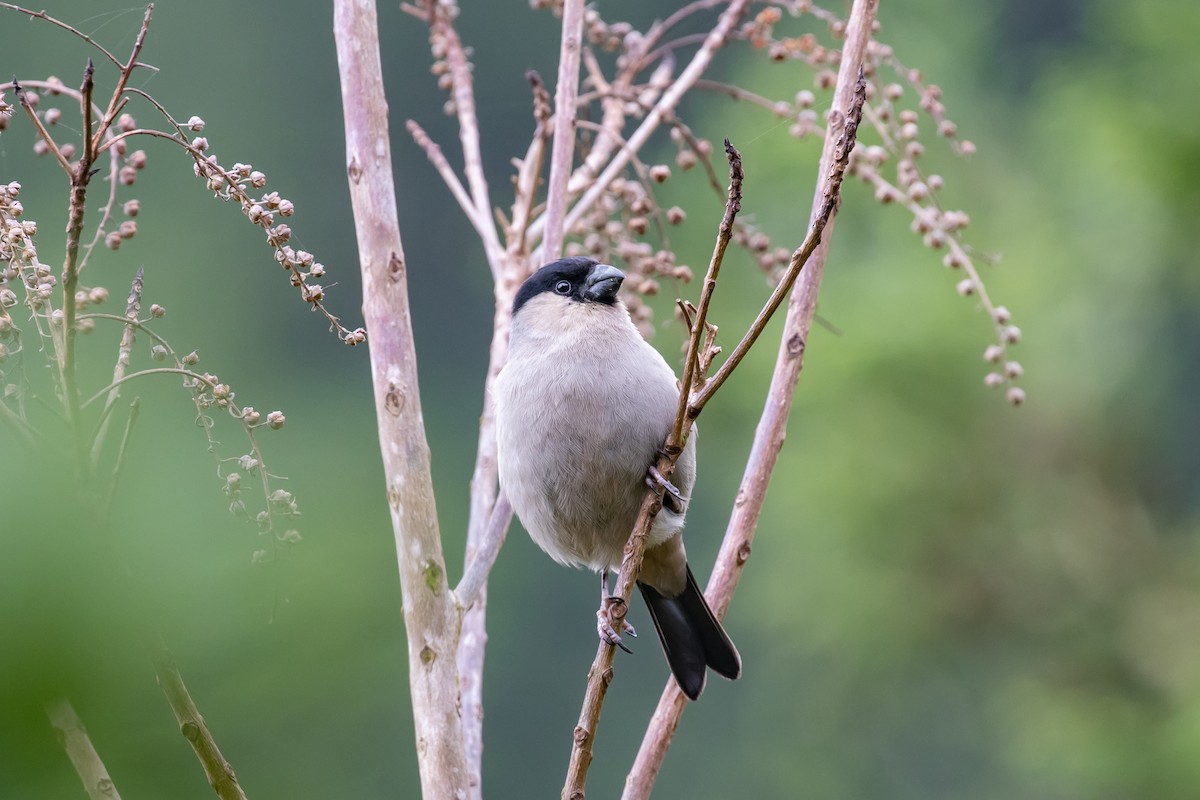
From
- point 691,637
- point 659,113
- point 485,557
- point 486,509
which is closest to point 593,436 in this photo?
point 486,509

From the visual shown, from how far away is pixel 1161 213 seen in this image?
591 cm

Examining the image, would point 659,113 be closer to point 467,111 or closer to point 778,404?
point 467,111

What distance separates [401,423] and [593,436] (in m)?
0.62

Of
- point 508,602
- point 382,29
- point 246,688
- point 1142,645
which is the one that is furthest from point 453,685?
point 382,29

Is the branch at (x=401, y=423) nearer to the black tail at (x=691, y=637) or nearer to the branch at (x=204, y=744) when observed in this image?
the branch at (x=204, y=744)

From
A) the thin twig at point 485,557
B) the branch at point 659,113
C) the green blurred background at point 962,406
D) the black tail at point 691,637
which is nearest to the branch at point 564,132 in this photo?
the branch at point 659,113

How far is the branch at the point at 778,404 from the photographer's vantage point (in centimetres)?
196

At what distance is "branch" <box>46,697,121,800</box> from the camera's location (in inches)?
24.3

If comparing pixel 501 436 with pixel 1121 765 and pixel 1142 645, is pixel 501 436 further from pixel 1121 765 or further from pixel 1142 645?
pixel 1142 645

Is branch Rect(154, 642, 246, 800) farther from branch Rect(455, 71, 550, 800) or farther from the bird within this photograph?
the bird

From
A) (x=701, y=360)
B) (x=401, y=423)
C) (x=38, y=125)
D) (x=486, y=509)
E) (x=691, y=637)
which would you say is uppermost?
(x=38, y=125)

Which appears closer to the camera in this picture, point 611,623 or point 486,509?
point 611,623

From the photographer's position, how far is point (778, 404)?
200 cm

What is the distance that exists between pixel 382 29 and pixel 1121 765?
8.90 metres
